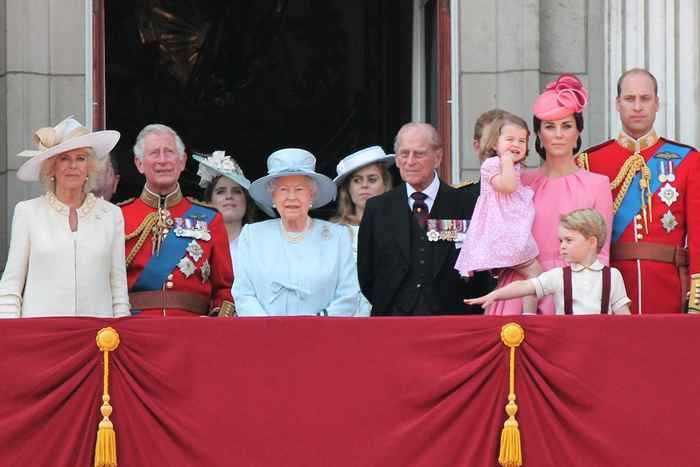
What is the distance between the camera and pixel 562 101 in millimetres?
8383

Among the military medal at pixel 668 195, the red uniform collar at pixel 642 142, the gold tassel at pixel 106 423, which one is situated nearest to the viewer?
the gold tassel at pixel 106 423

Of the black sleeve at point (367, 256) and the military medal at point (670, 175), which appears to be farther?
the military medal at point (670, 175)

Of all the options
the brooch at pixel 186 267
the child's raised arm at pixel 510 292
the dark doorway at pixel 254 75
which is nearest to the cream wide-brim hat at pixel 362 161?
the brooch at pixel 186 267

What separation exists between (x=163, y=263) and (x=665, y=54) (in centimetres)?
299

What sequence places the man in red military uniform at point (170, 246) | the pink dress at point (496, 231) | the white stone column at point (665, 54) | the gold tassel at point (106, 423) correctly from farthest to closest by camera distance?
the white stone column at point (665, 54), the man in red military uniform at point (170, 246), the pink dress at point (496, 231), the gold tassel at point (106, 423)

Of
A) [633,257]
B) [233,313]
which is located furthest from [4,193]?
[633,257]

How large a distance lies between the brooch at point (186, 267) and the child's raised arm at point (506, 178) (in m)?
1.55

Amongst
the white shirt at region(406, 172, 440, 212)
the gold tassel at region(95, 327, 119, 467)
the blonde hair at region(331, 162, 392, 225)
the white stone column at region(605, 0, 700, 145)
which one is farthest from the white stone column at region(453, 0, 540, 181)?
the gold tassel at region(95, 327, 119, 467)

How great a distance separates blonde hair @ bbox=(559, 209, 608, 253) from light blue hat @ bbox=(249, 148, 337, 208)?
1190 millimetres

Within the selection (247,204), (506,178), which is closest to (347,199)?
(247,204)

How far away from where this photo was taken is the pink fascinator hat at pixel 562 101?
8.38 m

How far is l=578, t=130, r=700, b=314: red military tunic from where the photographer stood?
8.49 m

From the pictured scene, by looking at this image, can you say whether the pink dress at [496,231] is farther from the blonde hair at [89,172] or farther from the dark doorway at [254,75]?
the dark doorway at [254,75]

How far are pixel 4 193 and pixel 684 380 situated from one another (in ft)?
12.9
